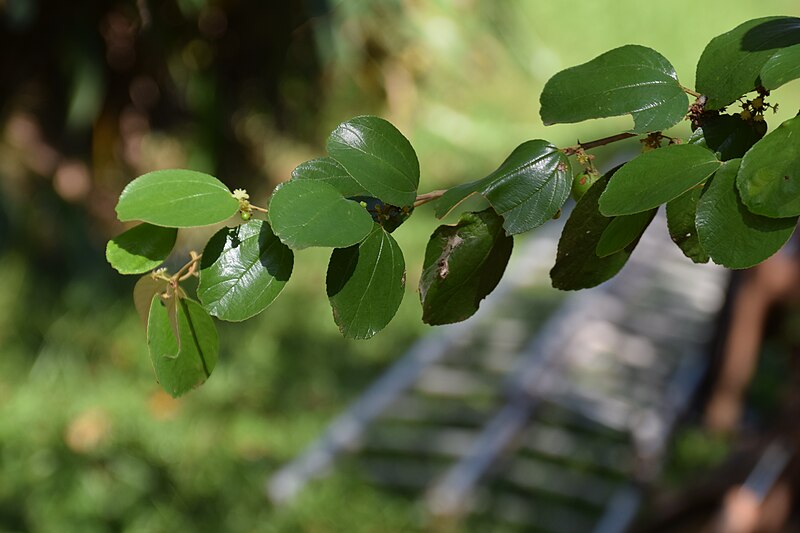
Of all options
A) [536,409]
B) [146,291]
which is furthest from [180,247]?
[146,291]

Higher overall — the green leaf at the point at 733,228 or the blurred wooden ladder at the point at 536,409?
the green leaf at the point at 733,228

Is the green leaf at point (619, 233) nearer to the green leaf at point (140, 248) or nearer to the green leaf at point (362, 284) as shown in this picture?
the green leaf at point (362, 284)

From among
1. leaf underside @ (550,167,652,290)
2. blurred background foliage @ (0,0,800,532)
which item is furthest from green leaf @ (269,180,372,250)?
blurred background foliage @ (0,0,800,532)

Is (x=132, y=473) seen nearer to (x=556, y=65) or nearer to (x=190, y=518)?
(x=190, y=518)

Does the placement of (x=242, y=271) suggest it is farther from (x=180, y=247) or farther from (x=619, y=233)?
(x=180, y=247)

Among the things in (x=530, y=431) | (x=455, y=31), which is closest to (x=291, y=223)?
(x=530, y=431)

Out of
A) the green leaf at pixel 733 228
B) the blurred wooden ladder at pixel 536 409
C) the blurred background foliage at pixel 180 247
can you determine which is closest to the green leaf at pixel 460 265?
the green leaf at pixel 733 228
